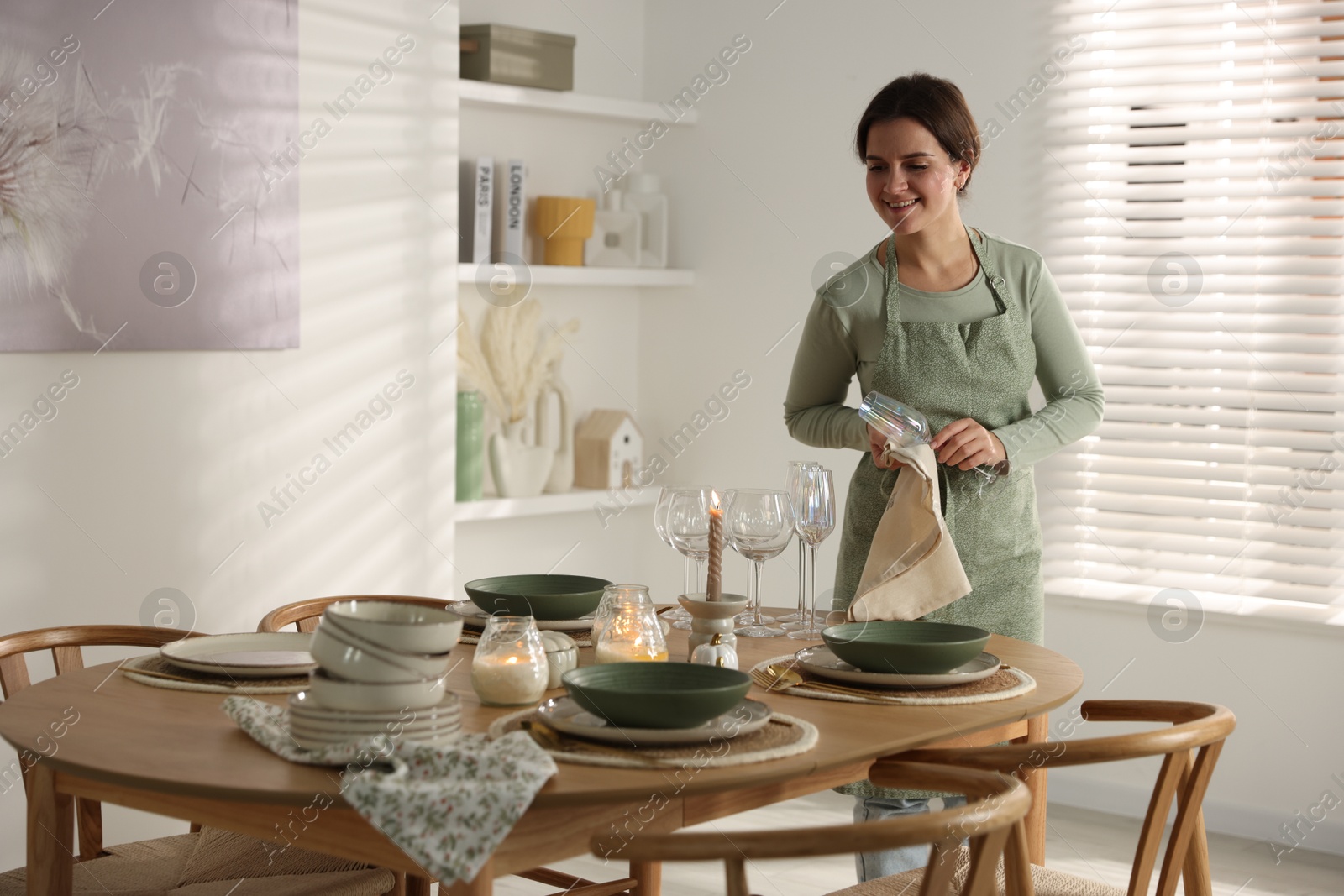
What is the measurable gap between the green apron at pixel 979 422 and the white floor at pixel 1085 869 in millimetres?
1080

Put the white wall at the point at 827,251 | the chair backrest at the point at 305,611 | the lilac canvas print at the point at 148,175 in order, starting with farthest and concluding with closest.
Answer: the white wall at the point at 827,251 → the lilac canvas print at the point at 148,175 → the chair backrest at the point at 305,611

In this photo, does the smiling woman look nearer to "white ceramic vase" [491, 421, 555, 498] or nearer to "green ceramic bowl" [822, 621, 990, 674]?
"green ceramic bowl" [822, 621, 990, 674]

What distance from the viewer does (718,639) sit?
1.92m

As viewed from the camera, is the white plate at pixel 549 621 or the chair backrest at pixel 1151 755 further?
the white plate at pixel 549 621

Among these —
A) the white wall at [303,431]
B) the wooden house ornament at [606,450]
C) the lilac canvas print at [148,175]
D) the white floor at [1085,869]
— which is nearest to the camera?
the lilac canvas print at [148,175]

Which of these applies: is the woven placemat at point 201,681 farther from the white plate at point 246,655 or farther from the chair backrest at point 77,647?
the chair backrest at point 77,647

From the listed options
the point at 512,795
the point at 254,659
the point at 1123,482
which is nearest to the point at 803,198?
the point at 1123,482

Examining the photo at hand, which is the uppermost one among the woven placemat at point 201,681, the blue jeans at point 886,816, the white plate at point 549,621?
the white plate at point 549,621

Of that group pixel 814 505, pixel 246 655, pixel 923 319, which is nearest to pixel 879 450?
pixel 814 505

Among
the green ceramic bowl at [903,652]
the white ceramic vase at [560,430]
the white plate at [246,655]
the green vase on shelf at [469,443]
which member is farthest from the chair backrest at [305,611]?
the white ceramic vase at [560,430]

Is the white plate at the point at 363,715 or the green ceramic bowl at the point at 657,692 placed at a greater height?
the green ceramic bowl at the point at 657,692

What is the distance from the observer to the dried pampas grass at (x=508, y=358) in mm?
4156

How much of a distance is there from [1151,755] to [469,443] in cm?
256

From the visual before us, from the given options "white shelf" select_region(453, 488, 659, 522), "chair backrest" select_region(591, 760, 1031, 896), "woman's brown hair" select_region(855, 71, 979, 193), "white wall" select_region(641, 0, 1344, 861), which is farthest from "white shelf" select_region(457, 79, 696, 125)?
"chair backrest" select_region(591, 760, 1031, 896)
